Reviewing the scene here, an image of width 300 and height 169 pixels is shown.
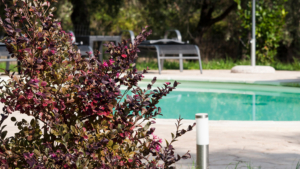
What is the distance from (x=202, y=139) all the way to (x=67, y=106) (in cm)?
83

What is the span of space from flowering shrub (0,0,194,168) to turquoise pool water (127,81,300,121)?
146 inches

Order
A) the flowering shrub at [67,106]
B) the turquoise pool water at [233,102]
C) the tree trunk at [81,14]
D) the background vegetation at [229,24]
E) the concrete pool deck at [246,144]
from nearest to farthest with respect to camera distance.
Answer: the flowering shrub at [67,106]
the concrete pool deck at [246,144]
the turquoise pool water at [233,102]
the background vegetation at [229,24]
the tree trunk at [81,14]

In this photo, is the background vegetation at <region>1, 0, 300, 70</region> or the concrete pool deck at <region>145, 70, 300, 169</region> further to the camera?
the background vegetation at <region>1, 0, 300, 70</region>

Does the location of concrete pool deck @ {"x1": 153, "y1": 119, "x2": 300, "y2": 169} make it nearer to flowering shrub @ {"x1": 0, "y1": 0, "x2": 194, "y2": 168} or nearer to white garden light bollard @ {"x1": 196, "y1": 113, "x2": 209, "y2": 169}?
white garden light bollard @ {"x1": 196, "y1": 113, "x2": 209, "y2": 169}

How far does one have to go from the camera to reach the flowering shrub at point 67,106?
171cm

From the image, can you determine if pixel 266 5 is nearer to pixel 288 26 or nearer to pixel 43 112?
pixel 288 26

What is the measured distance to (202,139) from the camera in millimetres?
2254

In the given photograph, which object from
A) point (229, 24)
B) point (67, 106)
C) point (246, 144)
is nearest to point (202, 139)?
point (67, 106)

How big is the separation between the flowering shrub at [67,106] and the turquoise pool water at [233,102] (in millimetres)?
3716

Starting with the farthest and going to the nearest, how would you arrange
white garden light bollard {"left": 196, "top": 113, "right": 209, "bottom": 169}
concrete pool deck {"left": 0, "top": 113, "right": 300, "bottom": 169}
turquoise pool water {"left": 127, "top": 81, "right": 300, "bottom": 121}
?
turquoise pool water {"left": 127, "top": 81, "right": 300, "bottom": 121}
concrete pool deck {"left": 0, "top": 113, "right": 300, "bottom": 169}
white garden light bollard {"left": 196, "top": 113, "right": 209, "bottom": 169}

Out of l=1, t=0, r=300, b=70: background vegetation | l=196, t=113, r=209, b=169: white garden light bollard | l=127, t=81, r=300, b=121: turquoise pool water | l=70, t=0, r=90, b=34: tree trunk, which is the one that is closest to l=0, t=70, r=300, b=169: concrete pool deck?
l=196, t=113, r=209, b=169: white garden light bollard

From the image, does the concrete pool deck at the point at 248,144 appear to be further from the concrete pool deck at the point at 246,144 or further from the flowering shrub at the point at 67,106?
the flowering shrub at the point at 67,106

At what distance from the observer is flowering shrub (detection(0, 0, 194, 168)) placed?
5.63ft

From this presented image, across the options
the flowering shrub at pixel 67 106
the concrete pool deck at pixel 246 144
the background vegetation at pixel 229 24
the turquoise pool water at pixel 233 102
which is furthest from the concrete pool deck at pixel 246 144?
the background vegetation at pixel 229 24
